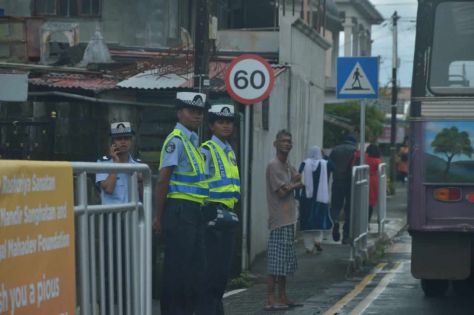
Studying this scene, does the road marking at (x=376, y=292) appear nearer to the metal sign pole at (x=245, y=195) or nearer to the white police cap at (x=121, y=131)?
the metal sign pole at (x=245, y=195)

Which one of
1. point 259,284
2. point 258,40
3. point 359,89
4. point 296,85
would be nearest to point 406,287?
point 259,284

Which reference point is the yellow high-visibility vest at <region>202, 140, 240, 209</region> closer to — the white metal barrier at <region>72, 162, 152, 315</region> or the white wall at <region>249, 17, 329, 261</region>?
the white metal barrier at <region>72, 162, 152, 315</region>

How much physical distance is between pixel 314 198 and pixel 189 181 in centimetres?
839

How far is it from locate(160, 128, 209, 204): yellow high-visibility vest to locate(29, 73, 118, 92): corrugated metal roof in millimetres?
8100

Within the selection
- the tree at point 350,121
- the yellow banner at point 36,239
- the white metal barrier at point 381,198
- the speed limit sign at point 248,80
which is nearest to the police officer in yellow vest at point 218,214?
the yellow banner at point 36,239

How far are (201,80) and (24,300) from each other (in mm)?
7808

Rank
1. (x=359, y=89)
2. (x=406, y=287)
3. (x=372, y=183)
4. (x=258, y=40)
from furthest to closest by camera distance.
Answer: (x=258, y=40) < (x=372, y=183) < (x=359, y=89) < (x=406, y=287)

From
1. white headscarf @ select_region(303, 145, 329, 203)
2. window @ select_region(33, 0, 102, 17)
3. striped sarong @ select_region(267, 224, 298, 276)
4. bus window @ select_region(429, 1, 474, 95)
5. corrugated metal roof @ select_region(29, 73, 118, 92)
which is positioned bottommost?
striped sarong @ select_region(267, 224, 298, 276)

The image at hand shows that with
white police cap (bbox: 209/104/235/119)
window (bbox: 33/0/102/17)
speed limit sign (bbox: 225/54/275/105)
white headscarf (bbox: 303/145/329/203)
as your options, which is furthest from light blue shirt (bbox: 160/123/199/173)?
window (bbox: 33/0/102/17)

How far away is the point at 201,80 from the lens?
12.5m

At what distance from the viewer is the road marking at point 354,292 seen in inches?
450

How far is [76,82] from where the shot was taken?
1689cm

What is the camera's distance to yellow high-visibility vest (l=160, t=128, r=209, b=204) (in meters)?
8.31

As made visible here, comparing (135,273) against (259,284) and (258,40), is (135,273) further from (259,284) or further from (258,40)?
(258,40)
